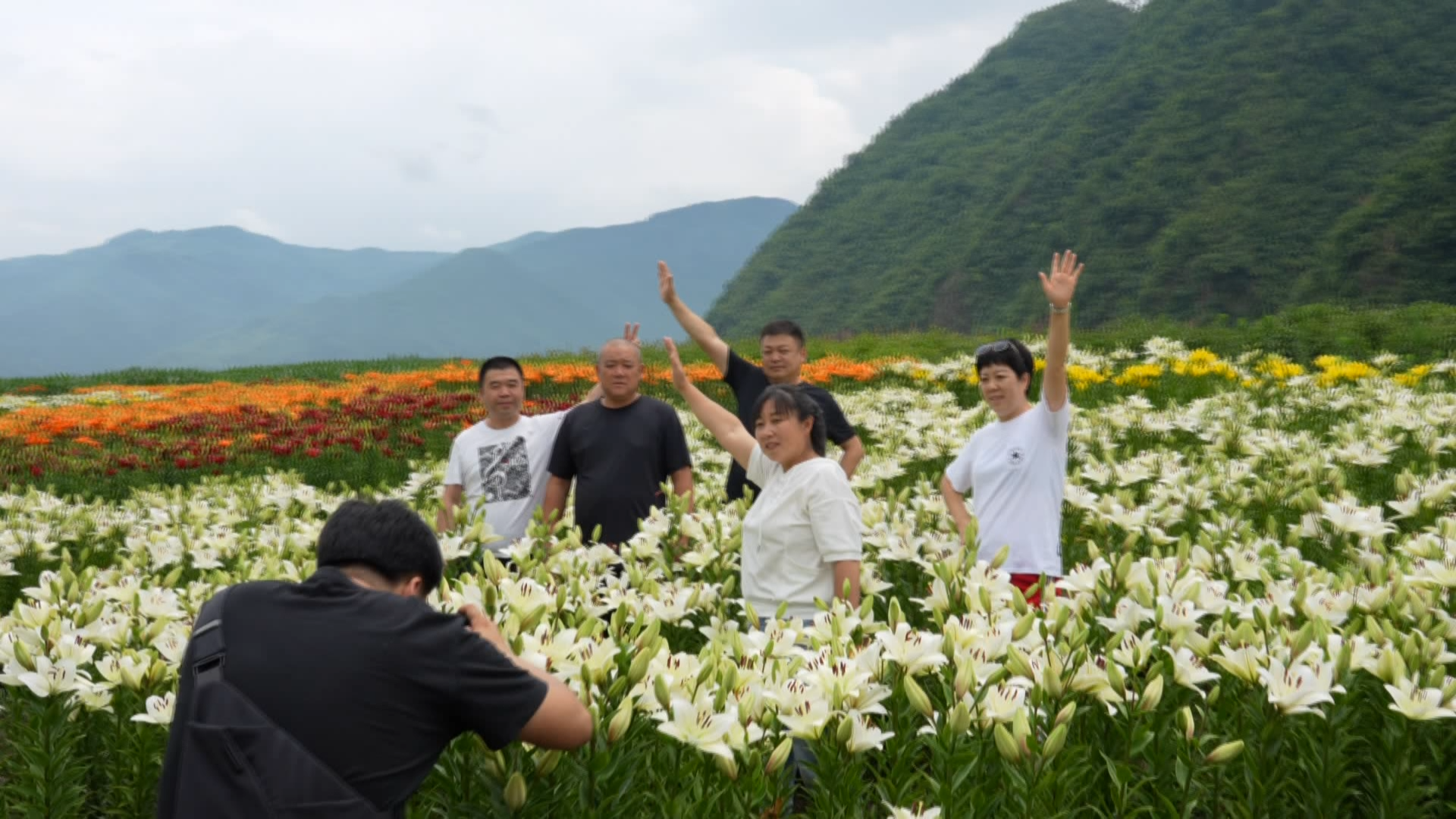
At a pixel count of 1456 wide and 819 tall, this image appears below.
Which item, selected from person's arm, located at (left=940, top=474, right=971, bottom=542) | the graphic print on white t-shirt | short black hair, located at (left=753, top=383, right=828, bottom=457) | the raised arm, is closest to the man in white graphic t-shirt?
the graphic print on white t-shirt

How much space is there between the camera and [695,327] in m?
5.87

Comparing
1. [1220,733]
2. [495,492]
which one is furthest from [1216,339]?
[1220,733]

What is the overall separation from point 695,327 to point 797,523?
236cm

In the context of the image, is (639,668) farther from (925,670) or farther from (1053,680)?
(1053,680)

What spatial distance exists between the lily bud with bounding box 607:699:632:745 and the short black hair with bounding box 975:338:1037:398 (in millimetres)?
2762

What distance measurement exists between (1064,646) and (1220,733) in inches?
22.2

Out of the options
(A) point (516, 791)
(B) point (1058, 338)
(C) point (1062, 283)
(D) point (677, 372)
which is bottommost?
(A) point (516, 791)

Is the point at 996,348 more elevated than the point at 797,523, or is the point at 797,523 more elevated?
the point at 996,348

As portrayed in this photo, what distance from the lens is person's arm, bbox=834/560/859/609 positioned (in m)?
3.58

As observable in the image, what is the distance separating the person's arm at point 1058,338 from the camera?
14.5ft

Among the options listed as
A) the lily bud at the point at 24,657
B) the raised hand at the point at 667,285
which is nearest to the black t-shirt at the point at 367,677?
the lily bud at the point at 24,657

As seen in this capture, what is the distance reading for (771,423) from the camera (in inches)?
149

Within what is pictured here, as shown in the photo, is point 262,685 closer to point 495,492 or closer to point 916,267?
point 495,492

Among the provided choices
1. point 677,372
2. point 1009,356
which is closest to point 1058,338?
point 1009,356
